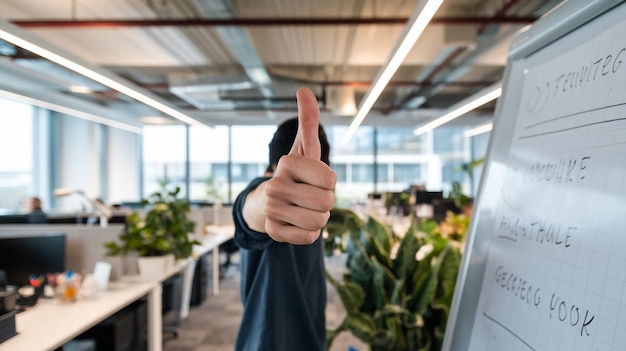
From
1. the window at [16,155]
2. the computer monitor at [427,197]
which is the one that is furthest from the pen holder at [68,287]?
the window at [16,155]

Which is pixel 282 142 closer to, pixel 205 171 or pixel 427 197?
pixel 427 197

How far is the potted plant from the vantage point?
2.87m

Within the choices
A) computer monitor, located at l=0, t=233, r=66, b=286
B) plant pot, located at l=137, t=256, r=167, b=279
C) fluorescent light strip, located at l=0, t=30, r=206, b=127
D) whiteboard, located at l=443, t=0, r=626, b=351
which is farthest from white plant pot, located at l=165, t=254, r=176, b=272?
whiteboard, located at l=443, t=0, r=626, b=351

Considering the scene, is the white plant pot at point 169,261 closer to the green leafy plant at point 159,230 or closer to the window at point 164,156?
the green leafy plant at point 159,230

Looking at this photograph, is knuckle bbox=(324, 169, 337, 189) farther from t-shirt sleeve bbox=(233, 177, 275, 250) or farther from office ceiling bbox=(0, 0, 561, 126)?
office ceiling bbox=(0, 0, 561, 126)

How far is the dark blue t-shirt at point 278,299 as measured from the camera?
1169 mm

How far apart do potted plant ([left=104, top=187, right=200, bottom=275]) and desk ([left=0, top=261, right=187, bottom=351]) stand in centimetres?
15

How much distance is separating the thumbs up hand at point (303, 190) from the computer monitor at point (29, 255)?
8.54 ft

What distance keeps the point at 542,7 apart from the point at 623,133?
433cm

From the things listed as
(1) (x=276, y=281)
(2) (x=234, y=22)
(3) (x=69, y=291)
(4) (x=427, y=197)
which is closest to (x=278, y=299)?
(1) (x=276, y=281)

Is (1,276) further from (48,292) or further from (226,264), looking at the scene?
(226,264)

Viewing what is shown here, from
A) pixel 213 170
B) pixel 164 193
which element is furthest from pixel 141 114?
pixel 164 193

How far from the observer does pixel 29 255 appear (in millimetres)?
2533

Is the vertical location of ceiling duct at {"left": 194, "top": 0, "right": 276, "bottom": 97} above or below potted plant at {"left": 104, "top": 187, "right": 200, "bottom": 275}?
above
